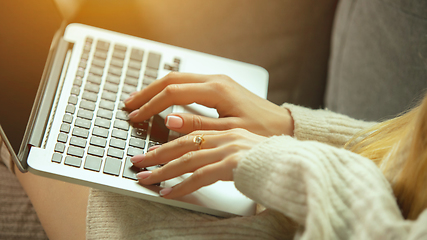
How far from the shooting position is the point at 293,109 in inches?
29.1

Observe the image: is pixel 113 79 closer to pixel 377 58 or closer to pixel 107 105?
pixel 107 105

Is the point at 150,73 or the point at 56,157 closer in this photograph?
the point at 56,157

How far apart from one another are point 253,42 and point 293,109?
344mm

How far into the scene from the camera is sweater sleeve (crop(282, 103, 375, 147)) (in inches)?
27.5

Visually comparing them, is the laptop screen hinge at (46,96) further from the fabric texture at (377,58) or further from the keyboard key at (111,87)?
the fabric texture at (377,58)

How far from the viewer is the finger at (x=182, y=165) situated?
1.79 ft

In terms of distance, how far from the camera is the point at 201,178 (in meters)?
0.53

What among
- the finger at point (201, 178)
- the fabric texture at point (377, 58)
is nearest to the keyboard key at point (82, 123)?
the finger at point (201, 178)

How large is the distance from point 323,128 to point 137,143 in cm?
41

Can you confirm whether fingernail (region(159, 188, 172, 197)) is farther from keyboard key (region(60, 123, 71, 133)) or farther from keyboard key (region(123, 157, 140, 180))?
keyboard key (region(60, 123, 71, 133))

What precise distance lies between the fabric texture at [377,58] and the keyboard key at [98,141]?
729 millimetres

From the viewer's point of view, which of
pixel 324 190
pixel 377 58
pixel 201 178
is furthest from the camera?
pixel 377 58

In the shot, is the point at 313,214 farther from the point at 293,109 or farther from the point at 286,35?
the point at 286,35

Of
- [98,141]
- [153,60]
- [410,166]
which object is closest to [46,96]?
[98,141]
